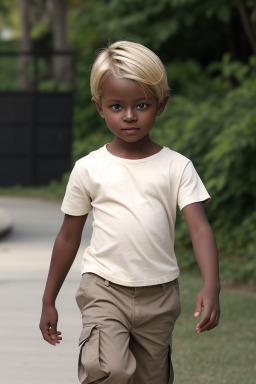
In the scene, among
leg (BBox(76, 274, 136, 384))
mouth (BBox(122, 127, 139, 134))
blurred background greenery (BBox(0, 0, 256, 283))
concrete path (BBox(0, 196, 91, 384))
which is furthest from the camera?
blurred background greenery (BBox(0, 0, 256, 283))

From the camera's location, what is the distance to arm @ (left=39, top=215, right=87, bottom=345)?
382 centimetres

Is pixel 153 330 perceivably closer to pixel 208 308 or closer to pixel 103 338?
pixel 103 338

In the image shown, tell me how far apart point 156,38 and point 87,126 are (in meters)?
4.53

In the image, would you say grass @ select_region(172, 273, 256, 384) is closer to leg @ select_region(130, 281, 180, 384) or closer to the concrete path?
the concrete path

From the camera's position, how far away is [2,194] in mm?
20000

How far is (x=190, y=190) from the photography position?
3.68 metres

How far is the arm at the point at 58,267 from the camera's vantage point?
12.5ft

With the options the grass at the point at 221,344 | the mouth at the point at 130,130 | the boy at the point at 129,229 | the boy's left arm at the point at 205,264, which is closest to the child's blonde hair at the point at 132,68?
the boy at the point at 129,229

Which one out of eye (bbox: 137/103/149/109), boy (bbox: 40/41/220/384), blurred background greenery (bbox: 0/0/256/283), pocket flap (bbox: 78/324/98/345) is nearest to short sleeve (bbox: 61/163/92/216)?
boy (bbox: 40/41/220/384)

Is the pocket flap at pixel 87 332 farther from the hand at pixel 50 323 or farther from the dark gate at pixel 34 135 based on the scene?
the dark gate at pixel 34 135

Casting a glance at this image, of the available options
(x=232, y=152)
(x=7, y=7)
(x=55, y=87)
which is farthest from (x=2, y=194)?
(x=7, y=7)

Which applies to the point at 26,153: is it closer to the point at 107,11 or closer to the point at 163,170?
the point at 107,11

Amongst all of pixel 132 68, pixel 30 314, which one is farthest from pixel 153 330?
pixel 30 314

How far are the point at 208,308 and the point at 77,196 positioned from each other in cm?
73
